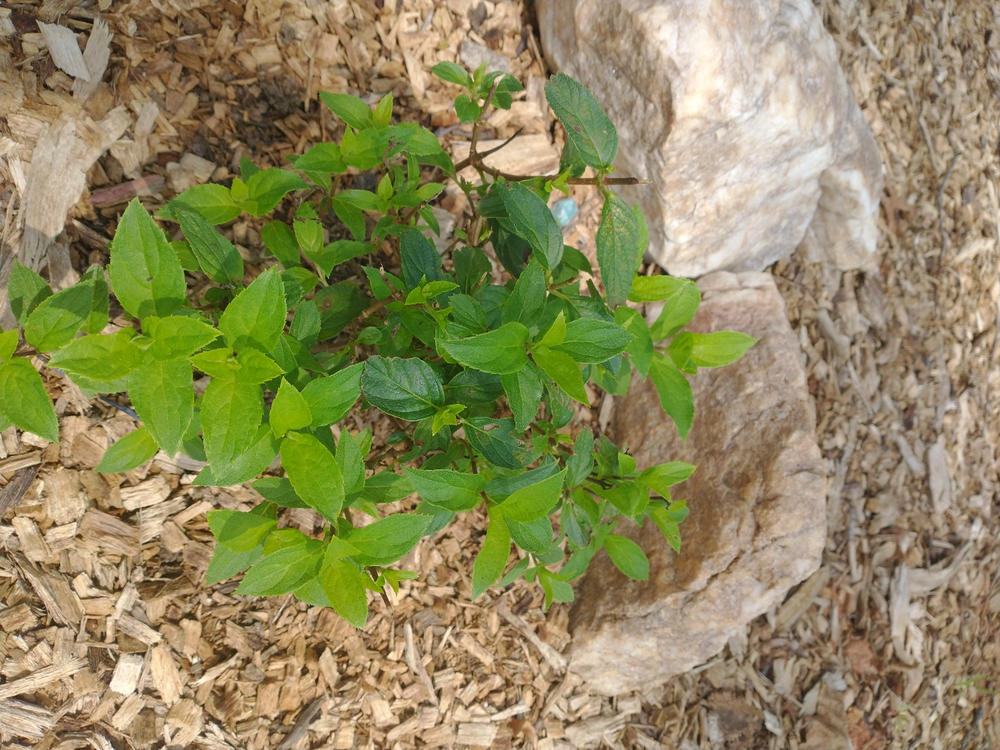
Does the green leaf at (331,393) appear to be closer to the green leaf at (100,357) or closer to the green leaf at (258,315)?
the green leaf at (258,315)

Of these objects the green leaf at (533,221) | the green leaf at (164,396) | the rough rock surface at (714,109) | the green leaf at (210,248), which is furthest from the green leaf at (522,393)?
the rough rock surface at (714,109)

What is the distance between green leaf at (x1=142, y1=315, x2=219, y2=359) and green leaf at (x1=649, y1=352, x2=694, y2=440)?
1.03 metres

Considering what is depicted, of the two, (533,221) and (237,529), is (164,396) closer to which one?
(237,529)

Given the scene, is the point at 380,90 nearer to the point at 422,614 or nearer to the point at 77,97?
the point at 77,97

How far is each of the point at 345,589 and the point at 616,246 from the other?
87 cm

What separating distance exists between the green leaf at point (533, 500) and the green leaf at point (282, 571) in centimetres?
37

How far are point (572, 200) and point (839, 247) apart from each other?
1267 mm

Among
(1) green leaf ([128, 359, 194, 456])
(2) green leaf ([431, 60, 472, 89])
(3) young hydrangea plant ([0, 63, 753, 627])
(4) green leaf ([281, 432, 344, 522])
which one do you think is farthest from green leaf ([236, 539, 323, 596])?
(2) green leaf ([431, 60, 472, 89])

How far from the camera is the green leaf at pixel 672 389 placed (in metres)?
1.84

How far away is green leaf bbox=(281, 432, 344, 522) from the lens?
4.27 feet

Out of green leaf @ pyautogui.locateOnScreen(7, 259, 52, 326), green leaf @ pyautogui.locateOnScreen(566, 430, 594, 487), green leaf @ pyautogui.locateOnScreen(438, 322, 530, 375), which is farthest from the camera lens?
green leaf @ pyautogui.locateOnScreen(566, 430, 594, 487)

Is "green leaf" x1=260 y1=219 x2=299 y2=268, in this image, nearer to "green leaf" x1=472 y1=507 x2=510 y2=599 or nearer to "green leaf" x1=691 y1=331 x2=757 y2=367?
"green leaf" x1=472 y1=507 x2=510 y2=599

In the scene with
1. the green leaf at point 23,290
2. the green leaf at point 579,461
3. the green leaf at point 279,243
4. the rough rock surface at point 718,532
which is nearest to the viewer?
the green leaf at point 23,290

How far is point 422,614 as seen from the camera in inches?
92.4
